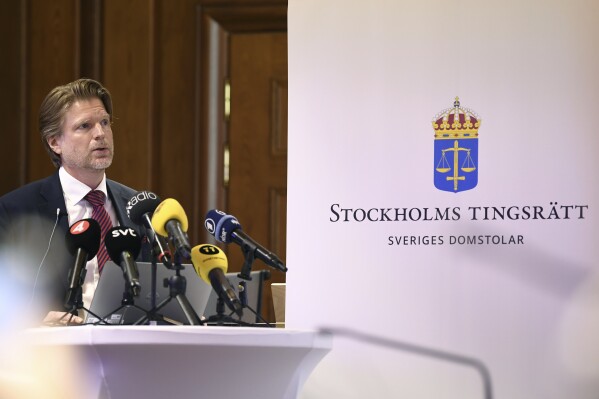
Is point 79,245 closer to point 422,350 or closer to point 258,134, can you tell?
point 422,350

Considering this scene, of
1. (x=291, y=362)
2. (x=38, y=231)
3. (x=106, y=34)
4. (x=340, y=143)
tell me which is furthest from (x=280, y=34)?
(x=291, y=362)

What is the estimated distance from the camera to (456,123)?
6.74 feet

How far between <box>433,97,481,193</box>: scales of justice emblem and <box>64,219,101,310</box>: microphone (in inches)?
29.7

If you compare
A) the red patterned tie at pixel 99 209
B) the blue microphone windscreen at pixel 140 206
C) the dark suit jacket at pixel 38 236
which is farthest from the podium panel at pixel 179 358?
the red patterned tie at pixel 99 209

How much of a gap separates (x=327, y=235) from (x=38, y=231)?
192 cm

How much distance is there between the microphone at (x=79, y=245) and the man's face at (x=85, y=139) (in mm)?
1739

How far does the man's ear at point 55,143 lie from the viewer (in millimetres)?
4016

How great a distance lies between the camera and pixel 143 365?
165cm

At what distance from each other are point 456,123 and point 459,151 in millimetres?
58

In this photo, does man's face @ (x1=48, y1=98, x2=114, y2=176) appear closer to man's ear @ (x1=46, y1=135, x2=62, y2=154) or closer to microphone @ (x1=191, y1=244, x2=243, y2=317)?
man's ear @ (x1=46, y1=135, x2=62, y2=154)

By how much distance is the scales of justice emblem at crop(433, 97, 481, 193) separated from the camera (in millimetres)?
2047

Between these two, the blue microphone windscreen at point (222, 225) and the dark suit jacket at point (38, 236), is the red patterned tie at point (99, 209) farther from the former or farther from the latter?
the blue microphone windscreen at point (222, 225)

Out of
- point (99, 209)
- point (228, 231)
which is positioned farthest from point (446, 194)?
point (99, 209)

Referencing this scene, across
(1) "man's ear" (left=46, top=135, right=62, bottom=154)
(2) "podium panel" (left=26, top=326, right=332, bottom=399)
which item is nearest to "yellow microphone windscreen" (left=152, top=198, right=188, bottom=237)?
(2) "podium panel" (left=26, top=326, right=332, bottom=399)
